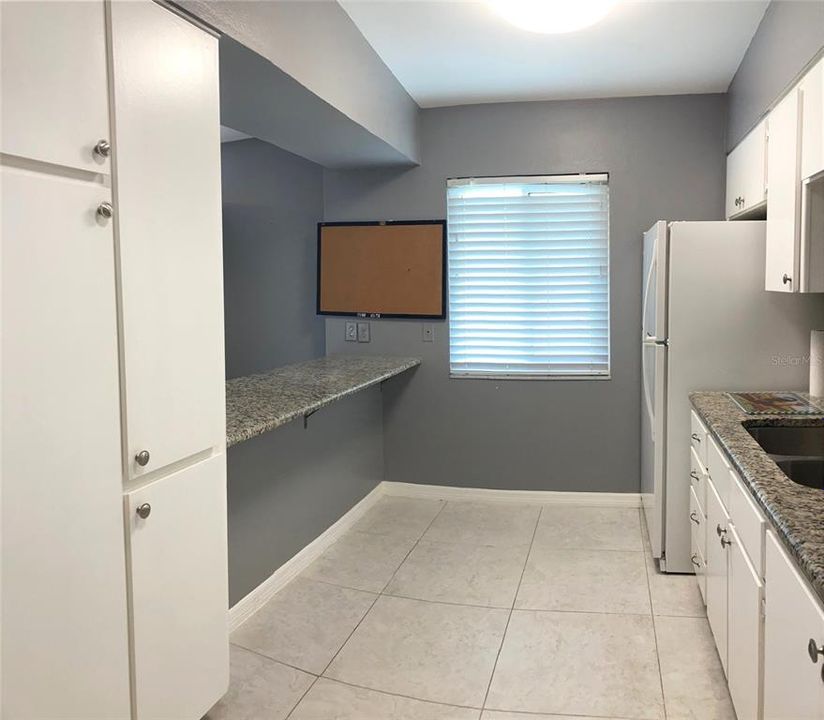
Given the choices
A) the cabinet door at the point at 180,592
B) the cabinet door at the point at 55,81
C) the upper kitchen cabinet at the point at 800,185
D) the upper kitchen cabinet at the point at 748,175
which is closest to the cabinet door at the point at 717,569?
the upper kitchen cabinet at the point at 800,185

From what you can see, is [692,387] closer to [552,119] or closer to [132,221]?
[552,119]

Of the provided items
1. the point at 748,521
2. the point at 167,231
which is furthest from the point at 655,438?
the point at 167,231

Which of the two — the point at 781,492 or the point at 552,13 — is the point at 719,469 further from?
the point at 552,13

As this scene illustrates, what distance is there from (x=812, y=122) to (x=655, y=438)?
1.53 metres

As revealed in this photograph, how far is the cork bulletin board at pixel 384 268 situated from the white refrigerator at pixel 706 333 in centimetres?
140

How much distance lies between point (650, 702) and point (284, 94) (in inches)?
94.2

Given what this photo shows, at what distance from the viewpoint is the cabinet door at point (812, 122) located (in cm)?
204

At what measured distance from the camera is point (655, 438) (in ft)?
10.4

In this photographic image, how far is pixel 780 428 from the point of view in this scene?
2.39m

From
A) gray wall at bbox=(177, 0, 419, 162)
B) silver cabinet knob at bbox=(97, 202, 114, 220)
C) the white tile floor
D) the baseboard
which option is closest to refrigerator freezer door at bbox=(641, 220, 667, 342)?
the white tile floor

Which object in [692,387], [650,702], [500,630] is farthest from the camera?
[692,387]

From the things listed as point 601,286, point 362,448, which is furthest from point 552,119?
point 362,448

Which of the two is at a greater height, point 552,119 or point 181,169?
point 552,119

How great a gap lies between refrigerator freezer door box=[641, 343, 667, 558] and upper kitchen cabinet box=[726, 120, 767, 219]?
770 millimetres
